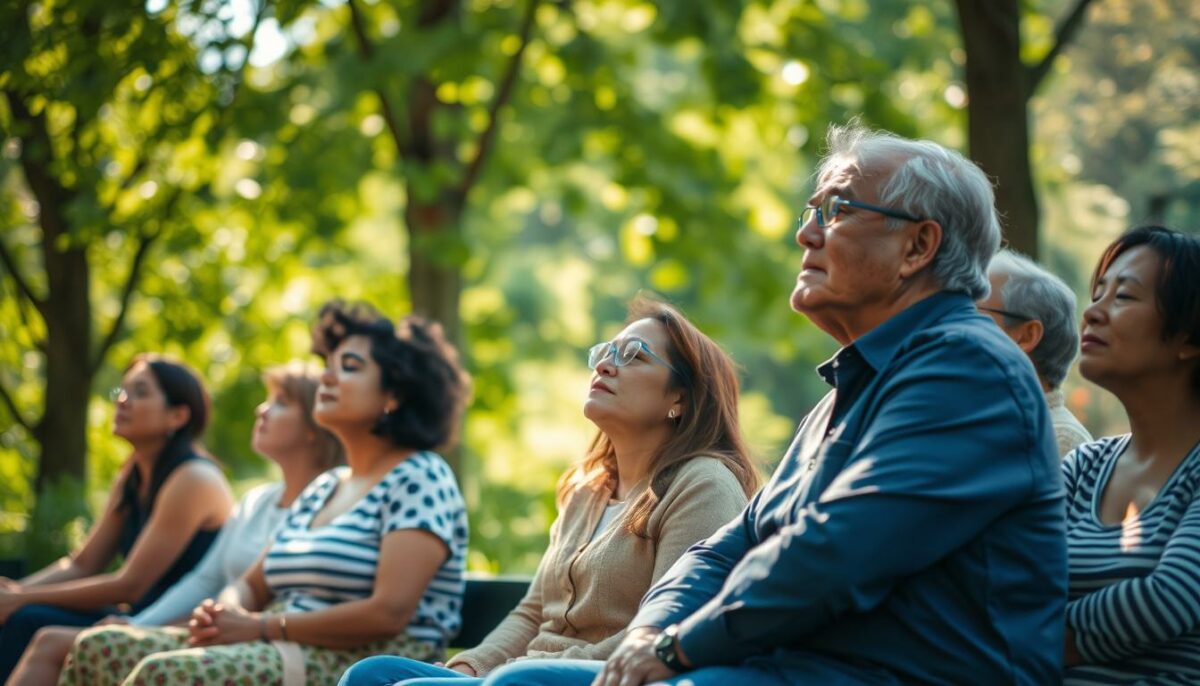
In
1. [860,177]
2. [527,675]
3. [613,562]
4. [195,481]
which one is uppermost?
[860,177]

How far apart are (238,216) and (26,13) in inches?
150

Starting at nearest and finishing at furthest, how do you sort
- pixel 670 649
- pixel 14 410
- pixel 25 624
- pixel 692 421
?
pixel 670 649
pixel 692 421
pixel 25 624
pixel 14 410

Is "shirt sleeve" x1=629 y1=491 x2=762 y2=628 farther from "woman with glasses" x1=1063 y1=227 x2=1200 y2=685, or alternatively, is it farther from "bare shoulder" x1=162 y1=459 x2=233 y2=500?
"bare shoulder" x1=162 y1=459 x2=233 y2=500

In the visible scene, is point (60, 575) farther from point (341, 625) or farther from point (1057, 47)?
point (1057, 47)

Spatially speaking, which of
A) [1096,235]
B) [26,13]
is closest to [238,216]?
[26,13]

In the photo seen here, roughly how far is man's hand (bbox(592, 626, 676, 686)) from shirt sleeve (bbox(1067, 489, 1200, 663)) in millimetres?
848

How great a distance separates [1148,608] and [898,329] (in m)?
0.71

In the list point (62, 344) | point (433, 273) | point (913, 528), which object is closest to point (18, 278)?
point (62, 344)

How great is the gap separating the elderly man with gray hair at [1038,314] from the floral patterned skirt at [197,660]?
81.4 inches

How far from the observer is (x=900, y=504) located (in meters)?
2.44

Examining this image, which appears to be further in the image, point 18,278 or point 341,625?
point 18,278

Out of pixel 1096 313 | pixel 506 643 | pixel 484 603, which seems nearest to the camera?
pixel 1096 313

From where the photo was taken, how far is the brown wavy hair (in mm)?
3668

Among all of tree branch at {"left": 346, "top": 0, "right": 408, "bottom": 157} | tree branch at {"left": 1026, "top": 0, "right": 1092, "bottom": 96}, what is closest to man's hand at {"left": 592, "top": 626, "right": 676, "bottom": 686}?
tree branch at {"left": 1026, "top": 0, "right": 1092, "bottom": 96}
